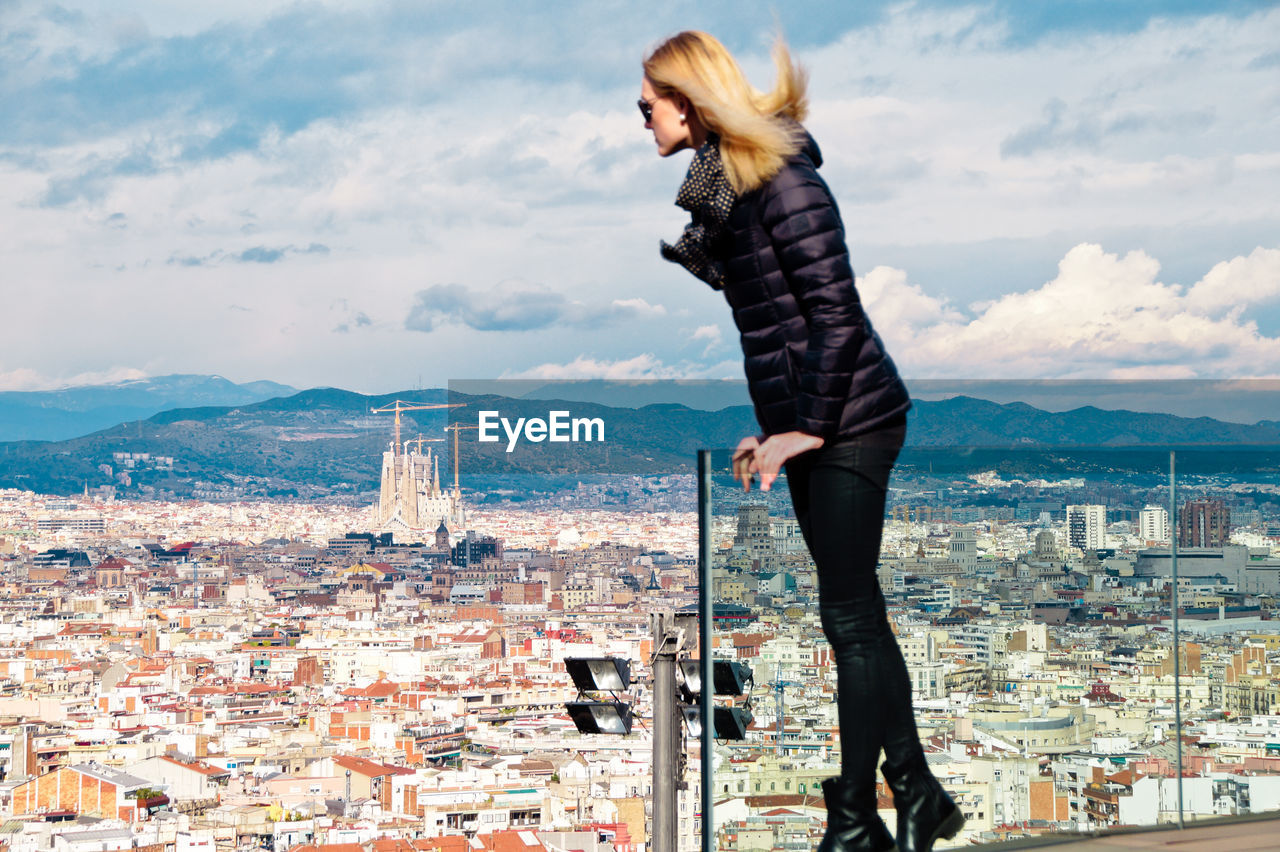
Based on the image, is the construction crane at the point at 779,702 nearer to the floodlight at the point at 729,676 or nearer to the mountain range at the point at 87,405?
the floodlight at the point at 729,676

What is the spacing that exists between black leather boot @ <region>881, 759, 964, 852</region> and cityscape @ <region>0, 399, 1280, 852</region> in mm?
142

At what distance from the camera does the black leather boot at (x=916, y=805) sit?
1944 mm

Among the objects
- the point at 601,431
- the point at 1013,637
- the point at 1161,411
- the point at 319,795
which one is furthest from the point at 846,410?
the point at 601,431

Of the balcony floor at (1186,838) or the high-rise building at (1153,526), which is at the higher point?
the high-rise building at (1153,526)

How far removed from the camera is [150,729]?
27.4 m

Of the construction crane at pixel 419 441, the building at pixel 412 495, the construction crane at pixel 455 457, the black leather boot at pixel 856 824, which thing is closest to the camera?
the black leather boot at pixel 856 824

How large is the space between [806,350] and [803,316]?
5 cm

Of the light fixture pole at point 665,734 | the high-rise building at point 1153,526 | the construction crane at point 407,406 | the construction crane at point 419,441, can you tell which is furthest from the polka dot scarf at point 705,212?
the construction crane at point 419,441

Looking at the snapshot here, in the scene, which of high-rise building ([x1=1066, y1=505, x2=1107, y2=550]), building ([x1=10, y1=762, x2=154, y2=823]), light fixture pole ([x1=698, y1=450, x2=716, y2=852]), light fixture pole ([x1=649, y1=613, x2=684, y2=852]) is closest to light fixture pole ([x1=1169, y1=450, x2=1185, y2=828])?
high-rise building ([x1=1066, y1=505, x2=1107, y2=550])

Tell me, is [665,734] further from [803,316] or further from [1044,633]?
[803,316]

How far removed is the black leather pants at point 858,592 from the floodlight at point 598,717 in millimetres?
2231

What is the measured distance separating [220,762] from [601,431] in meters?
9.86

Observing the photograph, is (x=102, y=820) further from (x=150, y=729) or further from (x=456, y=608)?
(x=456, y=608)

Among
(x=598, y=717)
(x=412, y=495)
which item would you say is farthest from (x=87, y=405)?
(x=598, y=717)
